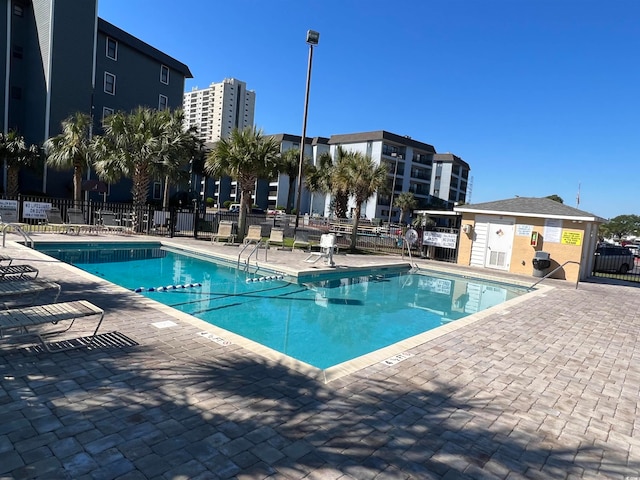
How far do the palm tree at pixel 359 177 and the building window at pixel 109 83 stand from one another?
20493mm

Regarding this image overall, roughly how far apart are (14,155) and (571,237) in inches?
1121

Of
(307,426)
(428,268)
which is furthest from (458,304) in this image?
(307,426)

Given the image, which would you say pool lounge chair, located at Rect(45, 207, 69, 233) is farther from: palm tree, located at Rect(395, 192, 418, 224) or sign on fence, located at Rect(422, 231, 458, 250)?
palm tree, located at Rect(395, 192, 418, 224)

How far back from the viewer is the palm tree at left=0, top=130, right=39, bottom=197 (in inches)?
912

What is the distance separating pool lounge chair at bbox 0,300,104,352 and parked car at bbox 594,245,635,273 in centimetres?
2170

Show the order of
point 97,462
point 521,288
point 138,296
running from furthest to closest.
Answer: point 521,288 < point 138,296 < point 97,462

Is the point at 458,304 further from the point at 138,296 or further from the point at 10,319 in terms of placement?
the point at 10,319

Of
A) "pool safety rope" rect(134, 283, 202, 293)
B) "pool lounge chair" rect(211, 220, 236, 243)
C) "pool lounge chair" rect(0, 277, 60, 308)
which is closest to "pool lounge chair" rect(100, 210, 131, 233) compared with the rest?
"pool lounge chair" rect(211, 220, 236, 243)

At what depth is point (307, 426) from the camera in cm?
347

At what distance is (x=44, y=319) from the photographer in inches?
169

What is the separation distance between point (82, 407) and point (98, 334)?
2.01 meters

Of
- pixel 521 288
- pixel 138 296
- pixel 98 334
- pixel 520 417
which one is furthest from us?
pixel 521 288

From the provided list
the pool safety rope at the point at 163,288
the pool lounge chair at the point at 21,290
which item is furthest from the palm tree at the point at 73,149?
the pool lounge chair at the point at 21,290

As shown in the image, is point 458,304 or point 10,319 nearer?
point 10,319
